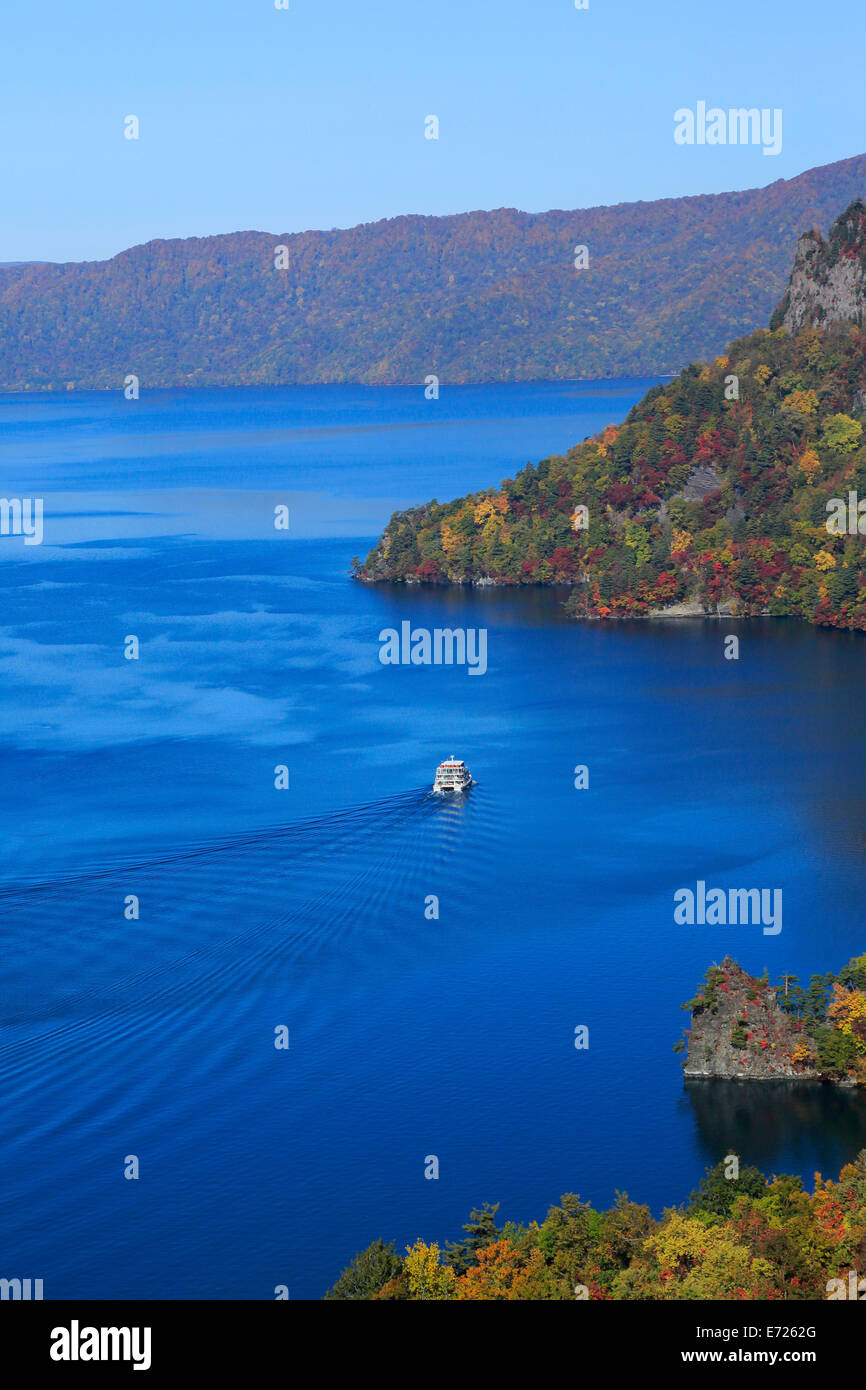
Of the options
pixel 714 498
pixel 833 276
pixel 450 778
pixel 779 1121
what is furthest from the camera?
pixel 833 276

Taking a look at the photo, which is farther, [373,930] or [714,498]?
[714,498]

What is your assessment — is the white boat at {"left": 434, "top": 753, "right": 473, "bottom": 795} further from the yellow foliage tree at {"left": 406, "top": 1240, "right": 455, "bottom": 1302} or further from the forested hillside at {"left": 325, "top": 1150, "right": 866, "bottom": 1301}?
the yellow foliage tree at {"left": 406, "top": 1240, "right": 455, "bottom": 1302}

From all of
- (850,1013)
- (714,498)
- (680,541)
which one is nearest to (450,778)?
(850,1013)

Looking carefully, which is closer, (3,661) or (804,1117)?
(804,1117)

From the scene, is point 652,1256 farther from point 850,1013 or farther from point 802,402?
point 802,402

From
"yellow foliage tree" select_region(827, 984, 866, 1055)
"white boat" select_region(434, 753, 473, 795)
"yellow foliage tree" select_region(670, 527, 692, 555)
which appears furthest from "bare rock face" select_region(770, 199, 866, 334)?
"yellow foliage tree" select_region(827, 984, 866, 1055)
